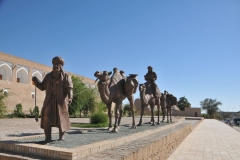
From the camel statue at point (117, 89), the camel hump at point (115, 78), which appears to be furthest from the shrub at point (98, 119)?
the camel hump at point (115, 78)

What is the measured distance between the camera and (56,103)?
189 inches

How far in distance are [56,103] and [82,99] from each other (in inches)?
915

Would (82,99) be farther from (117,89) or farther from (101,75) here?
(101,75)

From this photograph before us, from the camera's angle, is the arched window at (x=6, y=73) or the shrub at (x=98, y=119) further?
the arched window at (x=6, y=73)

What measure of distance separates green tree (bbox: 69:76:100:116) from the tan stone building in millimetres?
7482

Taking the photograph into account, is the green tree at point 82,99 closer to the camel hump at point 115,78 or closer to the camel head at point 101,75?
the camel hump at point 115,78

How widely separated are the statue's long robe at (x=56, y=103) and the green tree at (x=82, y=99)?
2174 centimetres

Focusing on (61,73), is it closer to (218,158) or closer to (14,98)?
(218,158)

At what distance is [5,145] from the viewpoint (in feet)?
14.4

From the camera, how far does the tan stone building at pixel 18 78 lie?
28969 millimetres

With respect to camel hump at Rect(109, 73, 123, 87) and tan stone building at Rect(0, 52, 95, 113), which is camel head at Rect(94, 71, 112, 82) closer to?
camel hump at Rect(109, 73, 123, 87)

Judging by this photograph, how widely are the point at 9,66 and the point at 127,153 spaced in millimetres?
29314

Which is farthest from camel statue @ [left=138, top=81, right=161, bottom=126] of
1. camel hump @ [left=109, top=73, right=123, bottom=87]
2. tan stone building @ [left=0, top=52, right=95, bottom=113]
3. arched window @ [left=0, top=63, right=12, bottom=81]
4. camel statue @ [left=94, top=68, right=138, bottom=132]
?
arched window @ [left=0, top=63, right=12, bottom=81]

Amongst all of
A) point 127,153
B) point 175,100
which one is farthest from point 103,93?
point 175,100
